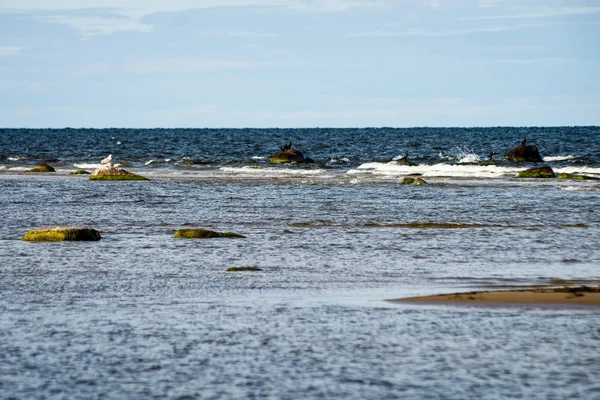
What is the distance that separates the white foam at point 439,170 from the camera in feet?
155

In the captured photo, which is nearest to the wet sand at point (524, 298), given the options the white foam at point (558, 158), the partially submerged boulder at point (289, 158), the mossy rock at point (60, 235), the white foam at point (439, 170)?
the mossy rock at point (60, 235)

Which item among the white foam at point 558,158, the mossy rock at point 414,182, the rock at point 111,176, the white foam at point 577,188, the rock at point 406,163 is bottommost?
the rock at point 111,176

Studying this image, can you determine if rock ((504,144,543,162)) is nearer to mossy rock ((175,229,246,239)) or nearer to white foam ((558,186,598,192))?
white foam ((558,186,598,192))

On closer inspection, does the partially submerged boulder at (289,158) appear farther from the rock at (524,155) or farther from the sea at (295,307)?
the sea at (295,307)

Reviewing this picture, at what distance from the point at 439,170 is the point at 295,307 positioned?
4326 centimetres

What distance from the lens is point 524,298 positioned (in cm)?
1013

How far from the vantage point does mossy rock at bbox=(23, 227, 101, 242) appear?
16.2 metres

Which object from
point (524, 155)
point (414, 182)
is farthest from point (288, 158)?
Answer: point (414, 182)

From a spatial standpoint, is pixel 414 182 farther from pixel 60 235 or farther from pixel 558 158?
pixel 558 158

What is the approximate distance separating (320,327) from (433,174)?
40.5 meters

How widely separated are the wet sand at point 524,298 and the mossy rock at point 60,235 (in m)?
8.12

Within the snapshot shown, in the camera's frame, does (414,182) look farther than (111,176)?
No

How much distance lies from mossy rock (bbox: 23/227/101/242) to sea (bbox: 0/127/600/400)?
1.33ft

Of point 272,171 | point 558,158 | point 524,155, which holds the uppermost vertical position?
point 524,155
